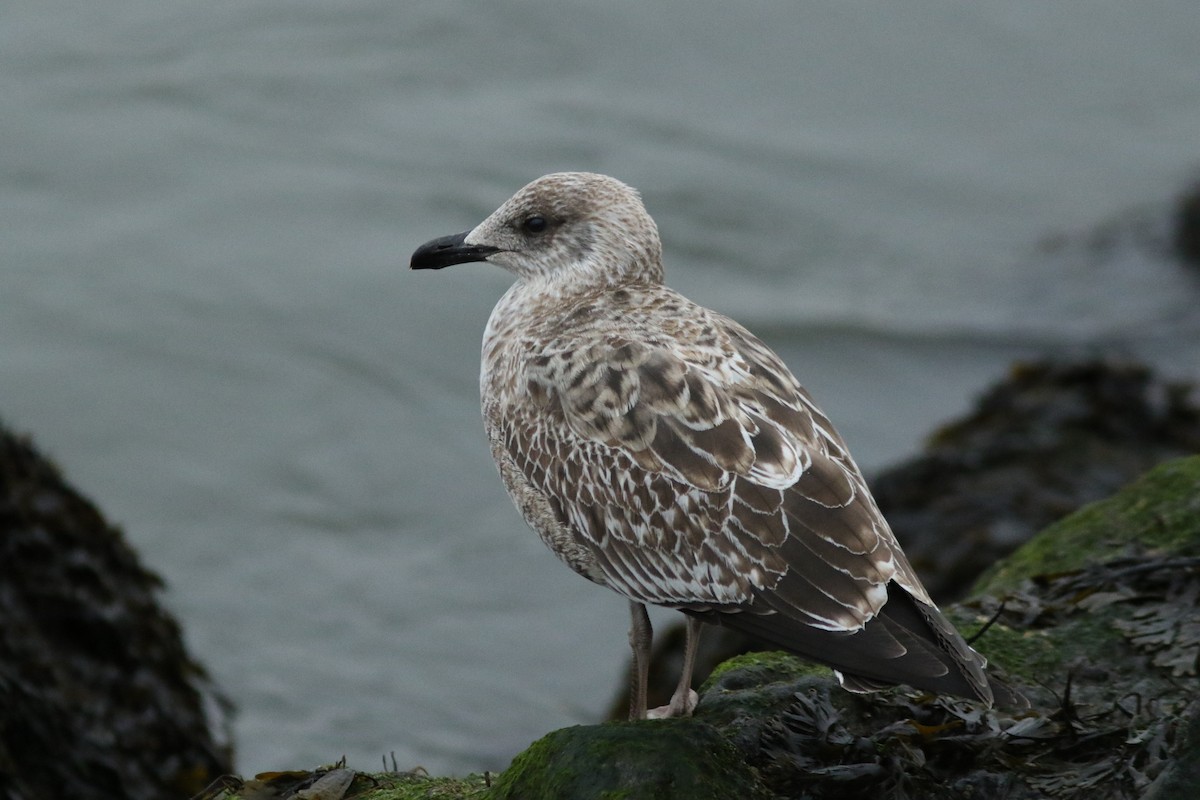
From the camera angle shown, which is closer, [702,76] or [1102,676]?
[1102,676]

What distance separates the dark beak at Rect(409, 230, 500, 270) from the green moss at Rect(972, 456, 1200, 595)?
8.15 ft

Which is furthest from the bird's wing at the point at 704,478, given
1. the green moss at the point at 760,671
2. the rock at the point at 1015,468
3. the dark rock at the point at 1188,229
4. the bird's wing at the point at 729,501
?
the dark rock at the point at 1188,229

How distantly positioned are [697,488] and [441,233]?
37.8 ft

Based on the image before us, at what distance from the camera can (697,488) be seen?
15.6 ft

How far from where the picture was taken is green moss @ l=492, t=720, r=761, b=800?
13.9 ft

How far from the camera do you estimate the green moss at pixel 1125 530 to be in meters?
5.91

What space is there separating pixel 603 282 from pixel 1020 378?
4.84 meters

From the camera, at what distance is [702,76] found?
19.0 meters

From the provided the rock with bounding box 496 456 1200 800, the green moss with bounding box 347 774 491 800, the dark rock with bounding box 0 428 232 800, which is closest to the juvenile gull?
the rock with bounding box 496 456 1200 800

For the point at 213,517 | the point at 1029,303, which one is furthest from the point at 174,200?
the point at 1029,303

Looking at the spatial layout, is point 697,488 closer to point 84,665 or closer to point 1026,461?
point 84,665

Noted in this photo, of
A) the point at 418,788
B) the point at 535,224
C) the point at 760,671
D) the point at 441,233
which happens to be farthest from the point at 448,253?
the point at 441,233

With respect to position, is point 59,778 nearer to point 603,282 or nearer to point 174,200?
point 603,282

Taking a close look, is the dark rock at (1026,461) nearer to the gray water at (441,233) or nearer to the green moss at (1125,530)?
the green moss at (1125,530)
